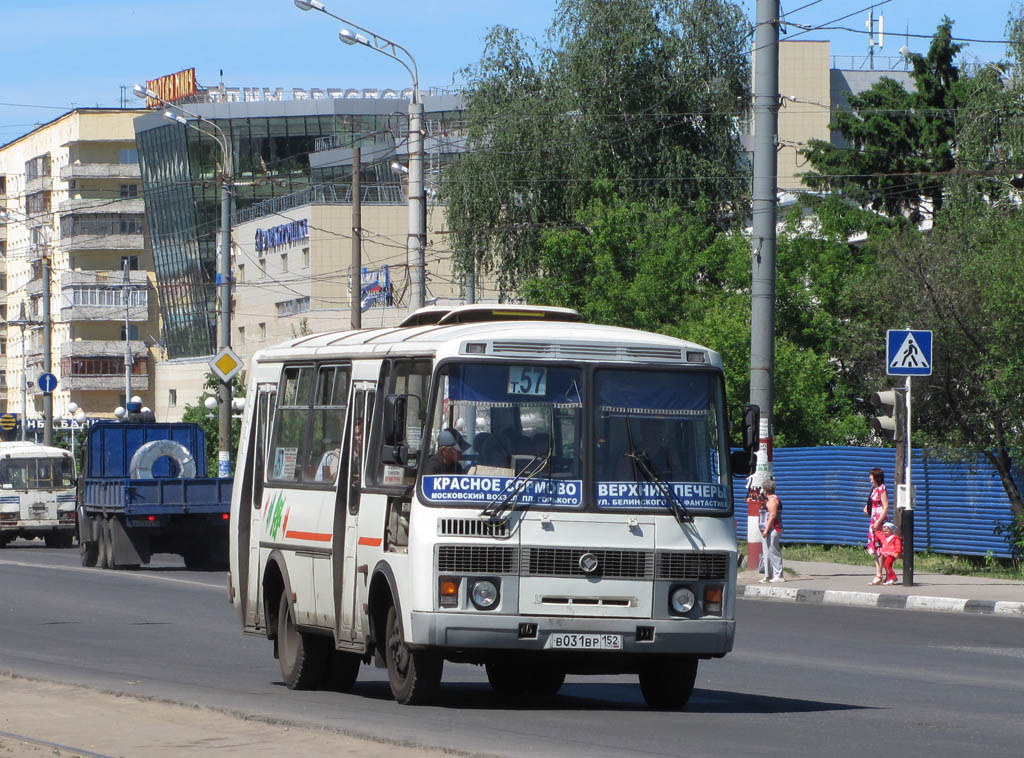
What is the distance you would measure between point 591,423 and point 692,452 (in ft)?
2.35

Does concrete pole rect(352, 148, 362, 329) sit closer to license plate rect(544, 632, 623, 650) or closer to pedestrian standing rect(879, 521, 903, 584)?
pedestrian standing rect(879, 521, 903, 584)

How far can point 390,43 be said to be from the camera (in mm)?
37906

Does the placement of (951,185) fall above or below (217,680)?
above

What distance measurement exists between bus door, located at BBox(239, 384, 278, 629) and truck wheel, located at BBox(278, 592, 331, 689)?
0.56 meters

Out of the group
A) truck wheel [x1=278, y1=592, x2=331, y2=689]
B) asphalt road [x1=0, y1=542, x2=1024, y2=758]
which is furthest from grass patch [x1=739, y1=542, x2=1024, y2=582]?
truck wheel [x1=278, y1=592, x2=331, y2=689]

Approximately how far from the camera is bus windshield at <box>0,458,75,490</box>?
141 feet

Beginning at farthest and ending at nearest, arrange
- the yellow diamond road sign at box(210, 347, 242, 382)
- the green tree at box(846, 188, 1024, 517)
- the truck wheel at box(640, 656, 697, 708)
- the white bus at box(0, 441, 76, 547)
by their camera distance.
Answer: the white bus at box(0, 441, 76, 547) < the yellow diamond road sign at box(210, 347, 242, 382) < the green tree at box(846, 188, 1024, 517) < the truck wheel at box(640, 656, 697, 708)

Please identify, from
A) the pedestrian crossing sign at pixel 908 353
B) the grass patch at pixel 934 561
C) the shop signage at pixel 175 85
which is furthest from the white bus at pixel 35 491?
the shop signage at pixel 175 85

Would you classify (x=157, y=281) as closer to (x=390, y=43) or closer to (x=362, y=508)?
(x=390, y=43)

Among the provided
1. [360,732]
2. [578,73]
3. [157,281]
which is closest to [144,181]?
[157,281]

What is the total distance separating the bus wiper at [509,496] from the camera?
11.7 metres

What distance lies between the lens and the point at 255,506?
583 inches

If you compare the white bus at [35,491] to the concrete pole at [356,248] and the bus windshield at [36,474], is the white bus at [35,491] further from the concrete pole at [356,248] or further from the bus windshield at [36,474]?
the concrete pole at [356,248]

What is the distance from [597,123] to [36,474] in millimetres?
16445
